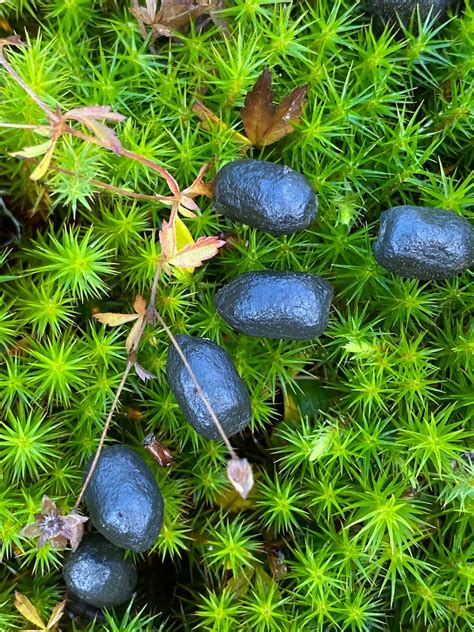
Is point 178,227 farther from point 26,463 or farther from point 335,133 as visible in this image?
point 26,463

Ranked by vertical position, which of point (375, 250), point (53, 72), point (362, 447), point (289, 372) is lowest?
point (362, 447)

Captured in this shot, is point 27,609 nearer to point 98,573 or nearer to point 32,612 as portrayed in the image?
point 32,612

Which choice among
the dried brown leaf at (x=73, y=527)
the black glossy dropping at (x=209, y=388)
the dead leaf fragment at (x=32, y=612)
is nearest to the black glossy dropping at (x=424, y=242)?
the black glossy dropping at (x=209, y=388)

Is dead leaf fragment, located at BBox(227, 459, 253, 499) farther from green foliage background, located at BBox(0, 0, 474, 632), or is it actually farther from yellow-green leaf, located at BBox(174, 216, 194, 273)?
yellow-green leaf, located at BBox(174, 216, 194, 273)

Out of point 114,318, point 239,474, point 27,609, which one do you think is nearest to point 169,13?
point 114,318

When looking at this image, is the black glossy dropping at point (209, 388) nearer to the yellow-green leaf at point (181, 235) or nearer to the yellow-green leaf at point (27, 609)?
the yellow-green leaf at point (181, 235)

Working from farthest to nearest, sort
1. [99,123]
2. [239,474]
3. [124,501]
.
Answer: [124,501]
[99,123]
[239,474]

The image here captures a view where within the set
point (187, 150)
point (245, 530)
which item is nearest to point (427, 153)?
point (187, 150)
